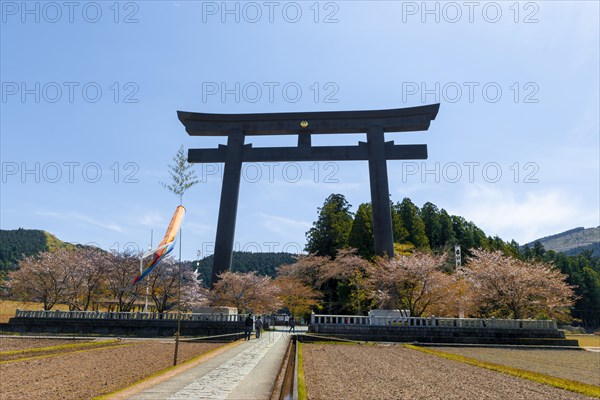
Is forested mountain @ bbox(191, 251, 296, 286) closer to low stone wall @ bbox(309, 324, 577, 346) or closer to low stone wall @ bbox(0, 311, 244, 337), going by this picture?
low stone wall @ bbox(0, 311, 244, 337)

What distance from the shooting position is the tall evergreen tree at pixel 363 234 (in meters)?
47.2

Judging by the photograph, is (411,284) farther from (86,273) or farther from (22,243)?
(22,243)

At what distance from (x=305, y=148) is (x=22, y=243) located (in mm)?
169721

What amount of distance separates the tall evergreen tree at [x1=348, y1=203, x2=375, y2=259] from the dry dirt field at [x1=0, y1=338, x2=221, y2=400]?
114 ft

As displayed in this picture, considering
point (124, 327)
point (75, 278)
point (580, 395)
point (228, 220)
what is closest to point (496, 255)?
point (228, 220)

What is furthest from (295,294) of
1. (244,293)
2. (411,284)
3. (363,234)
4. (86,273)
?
(86,273)

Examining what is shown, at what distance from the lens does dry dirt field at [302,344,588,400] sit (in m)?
8.38

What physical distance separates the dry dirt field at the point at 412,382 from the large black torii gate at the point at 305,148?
17804 mm

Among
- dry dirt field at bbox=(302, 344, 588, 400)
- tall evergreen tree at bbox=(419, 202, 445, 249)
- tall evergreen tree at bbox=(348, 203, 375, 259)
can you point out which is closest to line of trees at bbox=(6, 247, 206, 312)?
tall evergreen tree at bbox=(348, 203, 375, 259)

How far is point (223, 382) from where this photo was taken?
8953mm

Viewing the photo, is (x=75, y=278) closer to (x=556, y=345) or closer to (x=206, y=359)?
(x=206, y=359)

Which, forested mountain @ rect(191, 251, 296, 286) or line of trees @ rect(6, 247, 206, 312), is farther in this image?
forested mountain @ rect(191, 251, 296, 286)

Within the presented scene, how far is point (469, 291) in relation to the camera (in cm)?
2989

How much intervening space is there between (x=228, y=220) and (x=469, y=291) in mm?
19756
